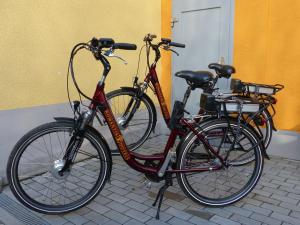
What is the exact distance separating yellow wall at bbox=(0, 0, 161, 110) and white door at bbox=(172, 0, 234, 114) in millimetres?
763

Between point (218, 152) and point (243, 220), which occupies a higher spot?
point (218, 152)

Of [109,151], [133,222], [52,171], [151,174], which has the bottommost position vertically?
[133,222]

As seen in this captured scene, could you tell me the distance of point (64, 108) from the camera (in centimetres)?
433

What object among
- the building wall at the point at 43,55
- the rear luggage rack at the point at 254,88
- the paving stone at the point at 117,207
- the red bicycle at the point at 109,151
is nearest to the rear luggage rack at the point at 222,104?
the red bicycle at the point at 109,151

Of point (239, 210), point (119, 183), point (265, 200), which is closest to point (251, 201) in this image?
point (265, 200)

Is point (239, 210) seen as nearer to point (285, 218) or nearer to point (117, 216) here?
point (285, 218)

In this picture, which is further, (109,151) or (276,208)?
(276,208)

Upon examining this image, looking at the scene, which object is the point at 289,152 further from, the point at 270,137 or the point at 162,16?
the point at 162,16

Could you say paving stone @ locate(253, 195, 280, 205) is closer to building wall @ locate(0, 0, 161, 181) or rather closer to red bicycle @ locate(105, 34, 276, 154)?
red bicycle @ locate(105, 34, 276, 154)

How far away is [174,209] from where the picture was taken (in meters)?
3.26

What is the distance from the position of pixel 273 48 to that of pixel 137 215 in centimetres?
282

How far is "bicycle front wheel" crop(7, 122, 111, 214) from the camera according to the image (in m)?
2.88

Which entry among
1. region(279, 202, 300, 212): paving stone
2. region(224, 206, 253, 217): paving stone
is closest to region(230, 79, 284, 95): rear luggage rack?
region(279, 202, 300, 212): paving stone

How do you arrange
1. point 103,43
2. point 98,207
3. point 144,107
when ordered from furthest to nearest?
point 144,107 < point 98,207 < point 103,43
